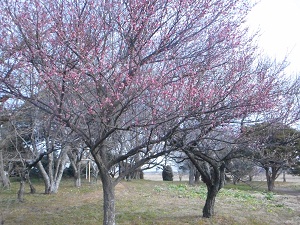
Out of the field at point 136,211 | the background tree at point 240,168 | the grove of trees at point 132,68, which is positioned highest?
the grove of trees at point 132,68

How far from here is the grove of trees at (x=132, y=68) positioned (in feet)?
20.5

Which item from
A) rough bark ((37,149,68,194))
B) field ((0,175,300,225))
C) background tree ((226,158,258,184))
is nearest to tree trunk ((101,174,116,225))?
field ((0,175,300,225))

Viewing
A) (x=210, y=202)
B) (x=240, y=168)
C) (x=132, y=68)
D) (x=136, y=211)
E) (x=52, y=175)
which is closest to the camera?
(x=132, y=68)

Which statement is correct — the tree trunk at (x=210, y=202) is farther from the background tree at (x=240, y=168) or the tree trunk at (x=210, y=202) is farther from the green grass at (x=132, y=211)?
the background tree at (x=240, y=168)

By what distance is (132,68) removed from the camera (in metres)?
6.54

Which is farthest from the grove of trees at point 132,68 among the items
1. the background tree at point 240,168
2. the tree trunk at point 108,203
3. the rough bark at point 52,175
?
the rough bark at point 52,175

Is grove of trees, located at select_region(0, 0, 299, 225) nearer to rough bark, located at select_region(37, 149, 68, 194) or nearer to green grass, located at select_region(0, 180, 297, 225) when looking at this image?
green grass, located at select_region(0, 180, 297, 225)

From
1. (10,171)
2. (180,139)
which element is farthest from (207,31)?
(10,171)

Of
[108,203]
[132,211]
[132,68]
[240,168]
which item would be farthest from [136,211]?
[132,68]

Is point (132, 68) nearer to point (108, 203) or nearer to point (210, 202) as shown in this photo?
point (108, 203)

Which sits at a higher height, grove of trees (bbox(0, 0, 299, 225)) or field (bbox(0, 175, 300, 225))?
grove of trees (bbox(0, 0, 299, 225))

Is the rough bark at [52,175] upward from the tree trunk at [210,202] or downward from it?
upward

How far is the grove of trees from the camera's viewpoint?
626cm

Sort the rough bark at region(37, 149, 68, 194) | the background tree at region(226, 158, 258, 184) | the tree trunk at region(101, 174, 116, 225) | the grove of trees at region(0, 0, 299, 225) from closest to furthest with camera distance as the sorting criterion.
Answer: the grove of trees at region(0, 0, 299, 225)
the tree trunk at region(101, 174, 116, 225)
the background tree at region(226, 158, 258, 184)
the rough bark at region(37, 149, 68, 194)
